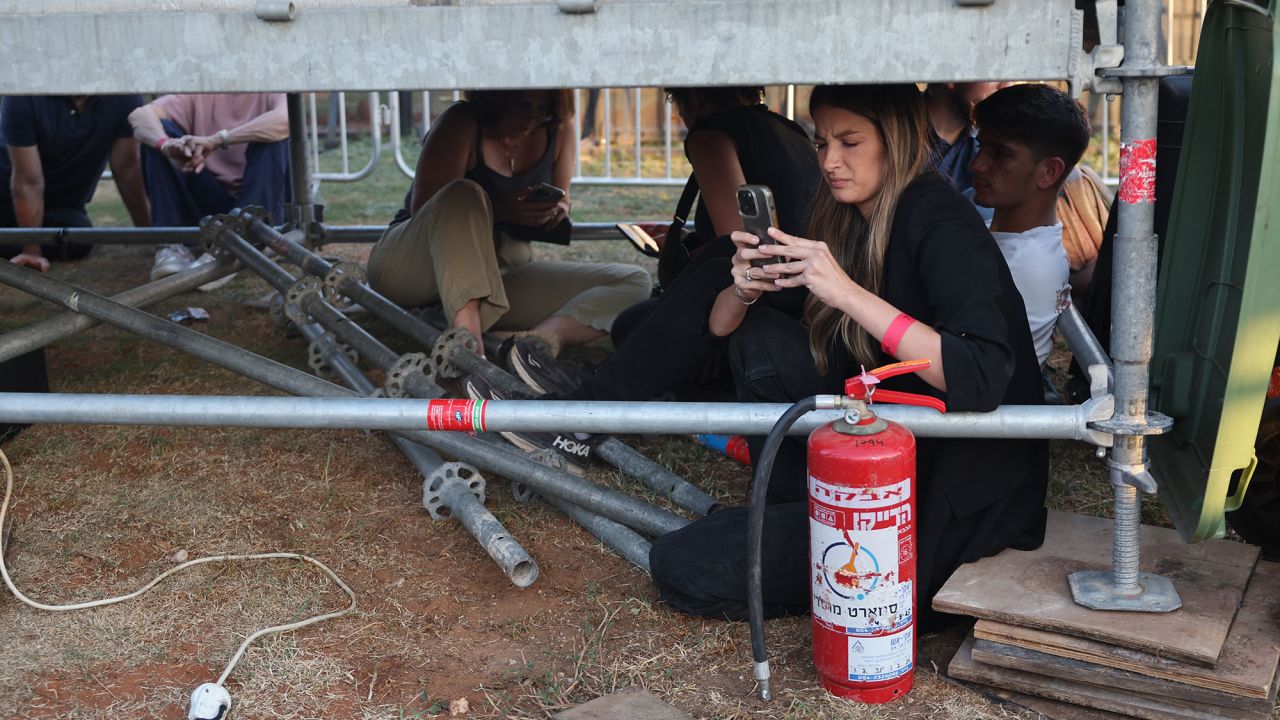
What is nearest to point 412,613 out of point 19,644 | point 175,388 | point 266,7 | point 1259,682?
point 19,644

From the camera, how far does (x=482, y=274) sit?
413 cm

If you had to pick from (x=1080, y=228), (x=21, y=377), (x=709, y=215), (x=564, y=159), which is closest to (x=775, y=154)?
(x=709, y=215)

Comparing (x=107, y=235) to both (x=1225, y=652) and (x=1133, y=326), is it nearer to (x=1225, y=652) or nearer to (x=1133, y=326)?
(x=1133, y=326)

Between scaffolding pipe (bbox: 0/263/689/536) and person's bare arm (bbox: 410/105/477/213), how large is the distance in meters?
1.30

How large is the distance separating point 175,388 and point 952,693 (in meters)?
3.13

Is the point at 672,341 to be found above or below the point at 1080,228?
below

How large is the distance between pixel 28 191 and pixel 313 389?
162 inches

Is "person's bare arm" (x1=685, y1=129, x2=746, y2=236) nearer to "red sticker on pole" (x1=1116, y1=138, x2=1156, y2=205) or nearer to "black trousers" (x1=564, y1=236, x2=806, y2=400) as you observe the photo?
"black trousers" (x1=564, y1=236, x2=806, y2=400)

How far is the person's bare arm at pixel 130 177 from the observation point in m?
6.91

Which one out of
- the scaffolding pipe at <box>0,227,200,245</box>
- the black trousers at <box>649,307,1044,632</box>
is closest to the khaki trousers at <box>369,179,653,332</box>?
the scaffolding pipe at <box>0,227,200,245</box>

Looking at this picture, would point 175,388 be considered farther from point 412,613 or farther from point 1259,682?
point 1259,682

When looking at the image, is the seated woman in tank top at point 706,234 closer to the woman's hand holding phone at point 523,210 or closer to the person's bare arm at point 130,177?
the woman's hand holding phone at point 523,210

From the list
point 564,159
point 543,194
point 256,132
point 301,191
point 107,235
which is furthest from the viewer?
point 256,132

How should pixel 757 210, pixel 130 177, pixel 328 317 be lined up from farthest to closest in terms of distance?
1. pixel 130 177
2. pixel 328 317
3. pixel 757 210
